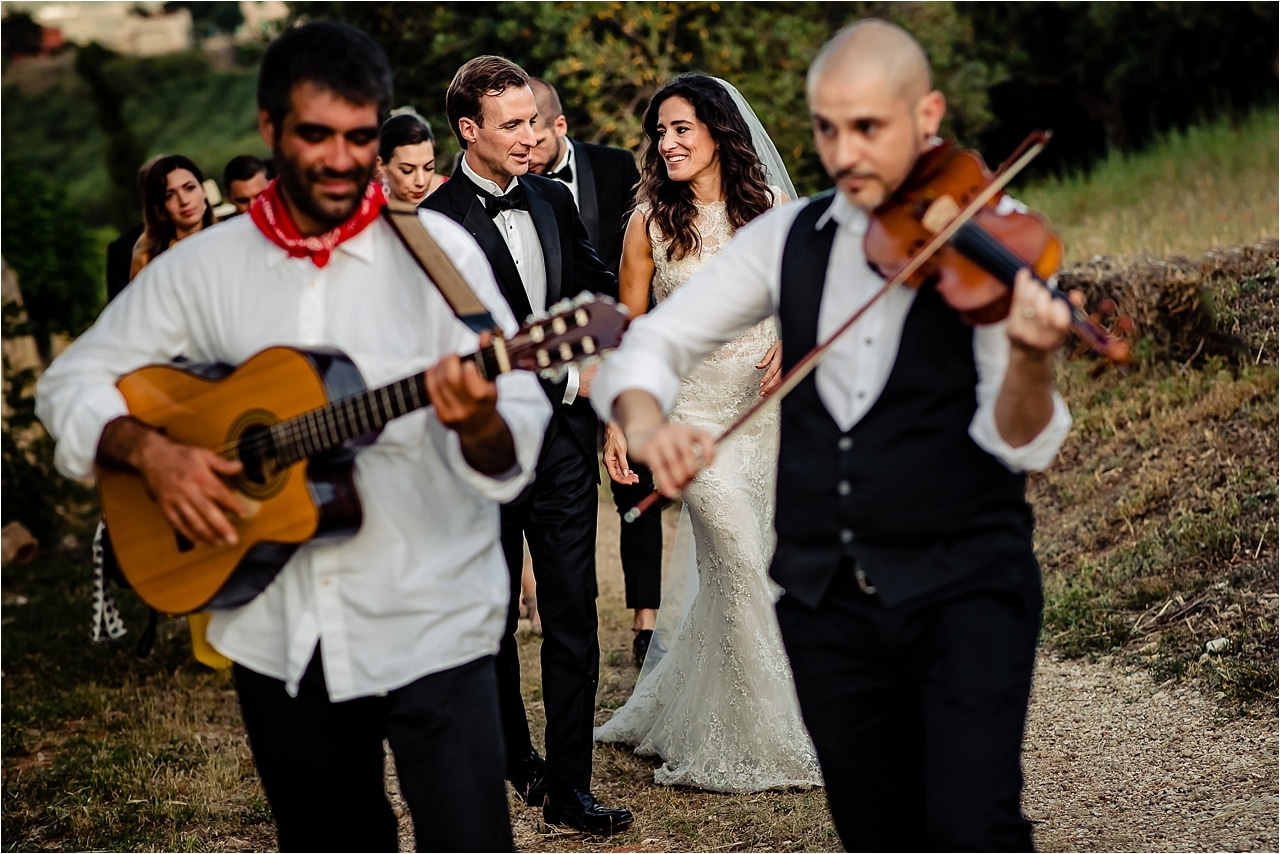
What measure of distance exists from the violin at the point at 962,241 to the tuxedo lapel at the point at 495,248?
2475mm

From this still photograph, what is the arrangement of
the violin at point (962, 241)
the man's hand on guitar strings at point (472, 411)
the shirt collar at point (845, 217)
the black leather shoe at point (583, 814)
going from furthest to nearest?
the black leather shoe at point (583, 814)
the shirt collar at point (845, 217)
the man's hand on guitar strings at point (472, 411)
the violin at point (962, 241)

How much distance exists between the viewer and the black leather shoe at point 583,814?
5133mm

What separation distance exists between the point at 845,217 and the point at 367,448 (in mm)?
1136

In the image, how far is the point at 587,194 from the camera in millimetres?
7168

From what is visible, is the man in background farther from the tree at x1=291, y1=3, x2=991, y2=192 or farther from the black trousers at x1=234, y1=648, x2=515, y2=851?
the tree at x1=291, y1=3, x2=991, y2=192

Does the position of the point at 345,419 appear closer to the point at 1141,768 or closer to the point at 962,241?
the point at 962,241

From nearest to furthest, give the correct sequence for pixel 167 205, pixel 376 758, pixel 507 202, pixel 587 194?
pixel 376 758 < pixel 507 202 < pixel 167 205 < pixel 587 194

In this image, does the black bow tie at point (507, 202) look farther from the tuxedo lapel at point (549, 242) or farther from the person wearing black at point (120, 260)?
the person wearing black at point (120, 260)

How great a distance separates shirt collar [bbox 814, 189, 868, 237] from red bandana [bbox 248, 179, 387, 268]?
97cm

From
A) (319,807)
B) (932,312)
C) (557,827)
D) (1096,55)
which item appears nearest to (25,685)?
(557,827)

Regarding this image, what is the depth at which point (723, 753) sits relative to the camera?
18.4ft

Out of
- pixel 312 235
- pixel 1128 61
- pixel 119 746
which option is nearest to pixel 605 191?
pixel 119 746

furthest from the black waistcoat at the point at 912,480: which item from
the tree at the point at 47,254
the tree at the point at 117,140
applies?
the tree at the point at 117,140

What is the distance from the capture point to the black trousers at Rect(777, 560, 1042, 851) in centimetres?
294
